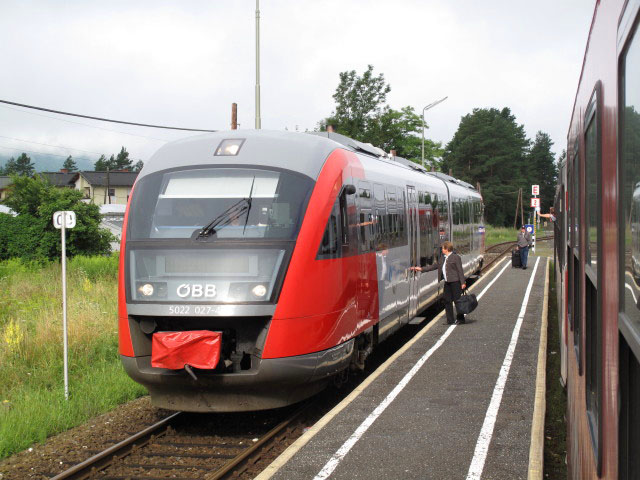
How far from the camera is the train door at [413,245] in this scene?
12523mm

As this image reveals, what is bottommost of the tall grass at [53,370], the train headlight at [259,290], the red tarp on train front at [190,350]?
the tall grass at [53,370]

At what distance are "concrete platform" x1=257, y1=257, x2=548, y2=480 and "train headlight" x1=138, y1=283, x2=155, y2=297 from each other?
2.17 metres

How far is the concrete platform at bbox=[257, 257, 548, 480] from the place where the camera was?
582cm

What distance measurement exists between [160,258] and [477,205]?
66.5 feet

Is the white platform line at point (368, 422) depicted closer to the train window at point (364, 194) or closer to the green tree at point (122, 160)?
the train window at point (364, 194)

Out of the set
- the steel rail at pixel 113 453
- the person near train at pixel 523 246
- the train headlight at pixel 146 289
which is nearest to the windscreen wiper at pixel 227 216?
the train headlight at pixel 146 289

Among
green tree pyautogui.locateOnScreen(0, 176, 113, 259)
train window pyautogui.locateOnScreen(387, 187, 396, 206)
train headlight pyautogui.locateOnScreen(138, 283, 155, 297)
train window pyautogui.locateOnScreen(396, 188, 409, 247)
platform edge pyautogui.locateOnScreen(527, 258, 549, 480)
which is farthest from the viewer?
green tree pyautogui.locateOnScreen(0, 176, 113, 259)

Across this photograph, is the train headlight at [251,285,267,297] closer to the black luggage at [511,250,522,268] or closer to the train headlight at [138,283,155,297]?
the train headlight at [138,283,155,297]

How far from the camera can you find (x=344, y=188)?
8.26 meters

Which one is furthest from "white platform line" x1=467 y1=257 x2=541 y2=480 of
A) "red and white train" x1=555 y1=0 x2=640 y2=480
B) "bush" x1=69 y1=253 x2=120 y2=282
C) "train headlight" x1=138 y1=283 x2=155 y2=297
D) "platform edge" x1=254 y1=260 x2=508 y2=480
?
"bush" x1=69 y1=253 x2=120 y2=282

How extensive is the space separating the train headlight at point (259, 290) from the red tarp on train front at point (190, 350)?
529 mm

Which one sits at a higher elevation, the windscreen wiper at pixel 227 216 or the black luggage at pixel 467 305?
the windscreen wiper at pixel 227 216

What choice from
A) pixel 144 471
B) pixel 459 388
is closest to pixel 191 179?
pixel 144 471

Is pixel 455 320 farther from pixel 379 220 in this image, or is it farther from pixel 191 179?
pixel 191 179
